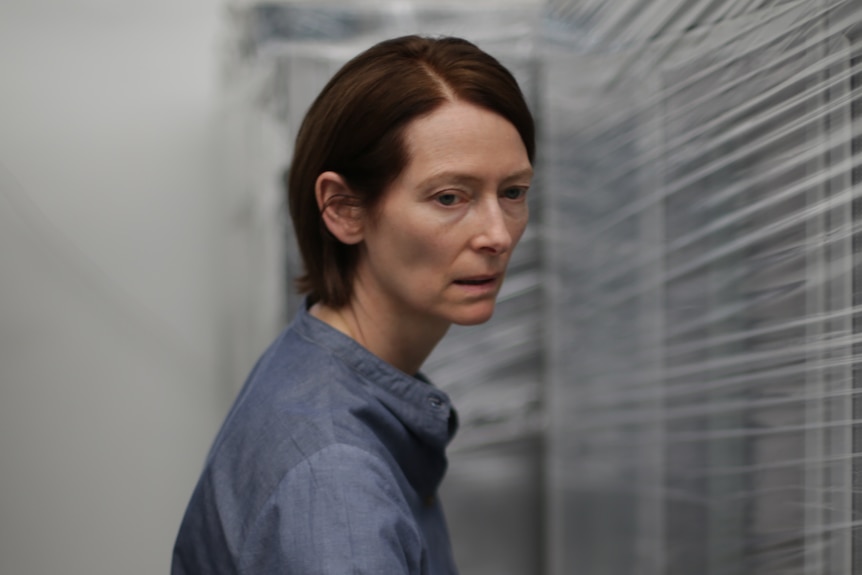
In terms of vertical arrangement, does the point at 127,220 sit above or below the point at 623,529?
above

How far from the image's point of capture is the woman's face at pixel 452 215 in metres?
0.84

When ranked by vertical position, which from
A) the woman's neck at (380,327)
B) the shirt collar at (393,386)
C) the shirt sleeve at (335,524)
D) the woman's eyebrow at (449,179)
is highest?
the woman's eyebrow at (449,179)

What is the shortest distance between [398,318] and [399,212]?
0.12m

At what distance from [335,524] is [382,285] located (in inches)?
11.2

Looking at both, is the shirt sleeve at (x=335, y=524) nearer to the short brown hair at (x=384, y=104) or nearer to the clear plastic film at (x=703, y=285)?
the short brown hair at (x=384, y=104)

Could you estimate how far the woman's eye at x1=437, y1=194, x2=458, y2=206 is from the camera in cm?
86

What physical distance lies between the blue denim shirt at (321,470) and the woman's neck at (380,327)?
4 cm

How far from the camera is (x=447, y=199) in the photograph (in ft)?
2.82

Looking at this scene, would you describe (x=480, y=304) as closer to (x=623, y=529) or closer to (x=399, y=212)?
(x=399, y=212)

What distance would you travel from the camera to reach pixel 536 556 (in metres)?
1.93

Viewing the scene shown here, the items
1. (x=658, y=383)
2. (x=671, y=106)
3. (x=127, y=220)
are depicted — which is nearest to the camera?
(x=671, y=106)

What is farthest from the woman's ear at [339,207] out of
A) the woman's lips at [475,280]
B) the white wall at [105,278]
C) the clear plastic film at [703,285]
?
the white wall at [105,278]

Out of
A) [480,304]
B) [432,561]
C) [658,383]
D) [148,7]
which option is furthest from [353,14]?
[432,561]

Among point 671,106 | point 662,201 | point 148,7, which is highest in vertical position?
point 148,7
